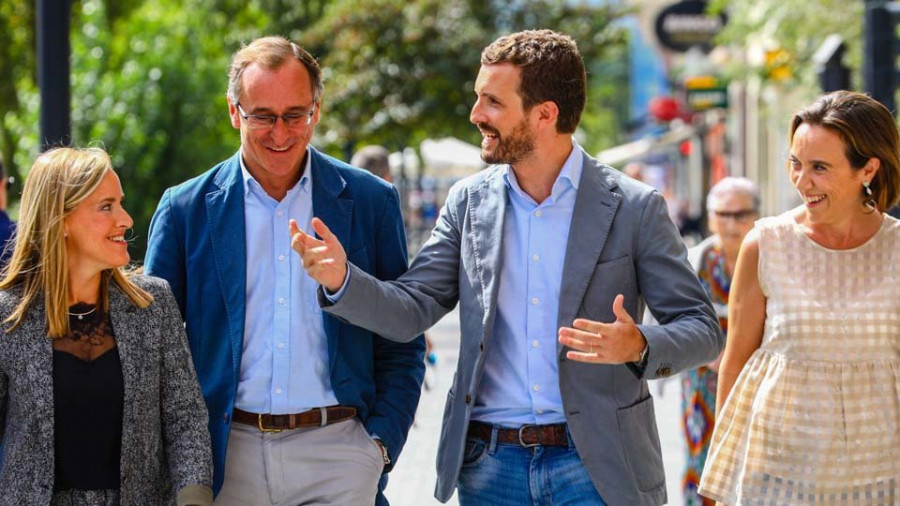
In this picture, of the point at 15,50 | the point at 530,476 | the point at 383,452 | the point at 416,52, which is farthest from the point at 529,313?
the point at 15,50

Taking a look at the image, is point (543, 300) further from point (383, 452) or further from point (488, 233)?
point (383, 452)

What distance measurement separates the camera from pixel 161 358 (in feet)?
12.9

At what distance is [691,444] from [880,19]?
13.2ft

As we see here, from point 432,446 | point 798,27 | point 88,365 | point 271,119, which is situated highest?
point 798,27

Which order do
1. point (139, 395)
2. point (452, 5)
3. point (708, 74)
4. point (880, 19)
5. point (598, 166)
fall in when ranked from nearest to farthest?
1. point (139, 395)
2. point (598, 166)
3. point (880, 19)
4. point (452, 5)
5. point (708, 74)

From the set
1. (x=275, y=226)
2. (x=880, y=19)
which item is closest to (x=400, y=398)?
(x=275, y=226)

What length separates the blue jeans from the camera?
3922 mm

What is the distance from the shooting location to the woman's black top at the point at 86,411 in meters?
3.76

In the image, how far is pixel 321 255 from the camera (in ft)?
12.4

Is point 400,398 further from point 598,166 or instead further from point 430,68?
point 430,68

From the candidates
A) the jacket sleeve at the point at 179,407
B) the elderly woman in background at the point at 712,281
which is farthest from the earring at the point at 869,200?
the elderly woman in background at the point at 712,281

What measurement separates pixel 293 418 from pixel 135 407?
48 centimetres

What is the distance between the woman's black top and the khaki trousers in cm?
43

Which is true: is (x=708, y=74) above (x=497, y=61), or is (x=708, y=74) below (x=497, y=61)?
above
